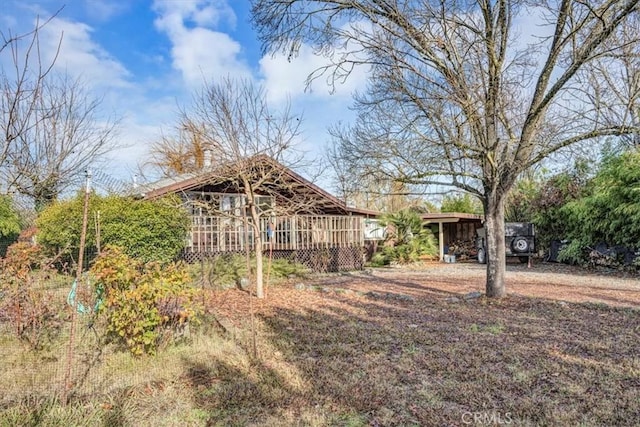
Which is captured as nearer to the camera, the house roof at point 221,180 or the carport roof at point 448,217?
the house roof at point 221,180

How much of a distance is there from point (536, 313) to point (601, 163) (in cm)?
955

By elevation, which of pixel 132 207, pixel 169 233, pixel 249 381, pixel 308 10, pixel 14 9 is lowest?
pixel 249 381

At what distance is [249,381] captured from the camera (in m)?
3.59

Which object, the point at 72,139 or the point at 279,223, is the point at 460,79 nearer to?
the point at 279,223

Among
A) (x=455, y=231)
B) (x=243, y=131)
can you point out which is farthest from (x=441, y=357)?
(x=455, y=231)

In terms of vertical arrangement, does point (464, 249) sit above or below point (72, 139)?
below

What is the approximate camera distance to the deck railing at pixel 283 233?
453 inches

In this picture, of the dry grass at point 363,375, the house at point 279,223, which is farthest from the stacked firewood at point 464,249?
the dry grass at point 363,375

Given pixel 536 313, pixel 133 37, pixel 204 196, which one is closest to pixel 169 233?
pixel 204 196

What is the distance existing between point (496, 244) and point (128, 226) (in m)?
8.06

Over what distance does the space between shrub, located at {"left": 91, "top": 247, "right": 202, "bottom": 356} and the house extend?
514 cm

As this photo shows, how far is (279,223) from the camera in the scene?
13242mm

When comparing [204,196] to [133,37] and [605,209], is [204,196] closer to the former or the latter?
[133,37]

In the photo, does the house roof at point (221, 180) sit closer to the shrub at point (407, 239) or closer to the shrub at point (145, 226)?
the shrub at point (145, 226)
